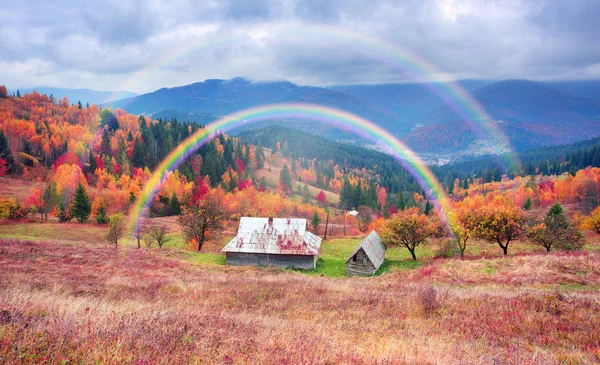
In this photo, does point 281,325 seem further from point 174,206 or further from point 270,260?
point 174,206

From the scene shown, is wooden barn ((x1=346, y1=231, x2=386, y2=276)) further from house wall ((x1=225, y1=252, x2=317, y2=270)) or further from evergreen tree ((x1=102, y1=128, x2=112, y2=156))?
evergreen tree ((x1=102, y1=128, x2=112, y2=156))

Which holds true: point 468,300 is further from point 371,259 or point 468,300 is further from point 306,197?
point 306,197

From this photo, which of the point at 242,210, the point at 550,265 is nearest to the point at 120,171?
the point at 242,210

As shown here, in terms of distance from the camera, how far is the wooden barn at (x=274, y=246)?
143 ft

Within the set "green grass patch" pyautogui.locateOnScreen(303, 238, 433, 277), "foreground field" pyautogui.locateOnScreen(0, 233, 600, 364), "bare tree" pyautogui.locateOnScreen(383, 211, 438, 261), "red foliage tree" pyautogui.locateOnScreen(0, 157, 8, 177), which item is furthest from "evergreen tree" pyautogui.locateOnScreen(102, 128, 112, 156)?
"foreground field" pyautogui.locateOnScreen(0, 233, 600, 364)

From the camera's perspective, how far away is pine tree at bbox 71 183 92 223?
238 feet

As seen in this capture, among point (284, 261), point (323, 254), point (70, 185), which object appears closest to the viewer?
point (284, 261)

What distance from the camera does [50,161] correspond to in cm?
12575

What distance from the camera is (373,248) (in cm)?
4206

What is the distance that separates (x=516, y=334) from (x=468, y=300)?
4.77m

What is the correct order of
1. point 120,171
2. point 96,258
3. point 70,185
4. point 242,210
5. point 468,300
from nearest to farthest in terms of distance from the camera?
point 468,300 < point 96,258 < point 70,185 < point 242,210 < point 120,171

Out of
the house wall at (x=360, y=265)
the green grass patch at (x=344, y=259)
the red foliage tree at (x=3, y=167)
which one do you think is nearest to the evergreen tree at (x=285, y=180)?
the green grass patch at (x=344, y=259)

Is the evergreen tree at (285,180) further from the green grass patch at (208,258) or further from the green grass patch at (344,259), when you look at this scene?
the green grass patch at (208,258)

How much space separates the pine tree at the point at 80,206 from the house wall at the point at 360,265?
6385 centimetres
